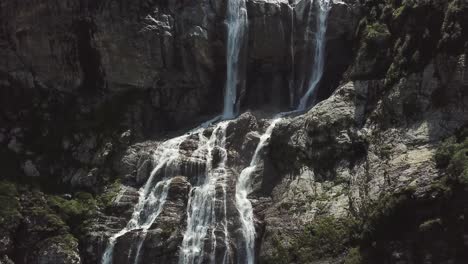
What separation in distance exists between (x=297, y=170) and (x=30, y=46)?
87.5 feet

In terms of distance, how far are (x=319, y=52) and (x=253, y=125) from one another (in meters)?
11.2

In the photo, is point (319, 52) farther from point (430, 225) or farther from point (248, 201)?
point (430, 225)

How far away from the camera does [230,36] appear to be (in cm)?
5141

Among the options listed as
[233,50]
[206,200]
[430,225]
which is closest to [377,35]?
[233,50]

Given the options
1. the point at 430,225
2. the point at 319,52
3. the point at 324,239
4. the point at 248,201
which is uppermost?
the point at 319,52

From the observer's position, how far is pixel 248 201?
3803cm

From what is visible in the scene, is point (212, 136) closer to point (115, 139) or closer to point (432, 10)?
point (115, 139)

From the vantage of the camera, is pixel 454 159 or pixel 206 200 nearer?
pixel 454 159

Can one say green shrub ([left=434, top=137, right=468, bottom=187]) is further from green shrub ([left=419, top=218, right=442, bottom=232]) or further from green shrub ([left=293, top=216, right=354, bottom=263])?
green shrub ([left=293, top=216, right=354, bottom=263])

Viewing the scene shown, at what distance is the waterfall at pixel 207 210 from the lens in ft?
115

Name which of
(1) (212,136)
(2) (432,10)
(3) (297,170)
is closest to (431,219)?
(3) (297,170)

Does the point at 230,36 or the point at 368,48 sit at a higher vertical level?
the point at 230,36

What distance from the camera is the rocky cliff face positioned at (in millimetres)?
32562

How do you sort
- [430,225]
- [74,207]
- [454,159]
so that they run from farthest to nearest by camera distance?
[74,207] → [454,159] → [430,225]
